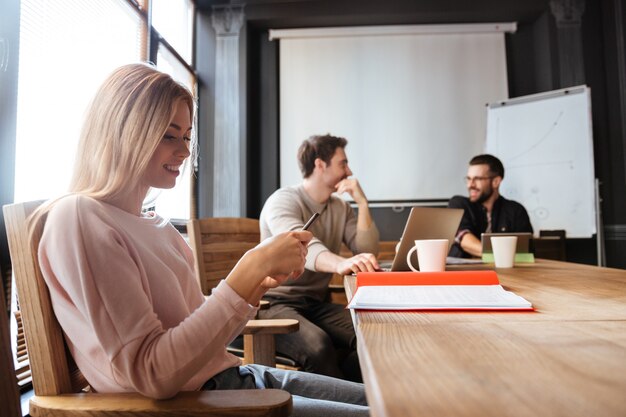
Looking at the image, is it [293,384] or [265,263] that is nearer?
[265,263]

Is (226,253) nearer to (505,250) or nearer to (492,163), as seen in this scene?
(505,250)

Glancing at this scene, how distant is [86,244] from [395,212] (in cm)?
342

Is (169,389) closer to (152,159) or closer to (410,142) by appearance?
(152,159)

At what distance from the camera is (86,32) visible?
2.12 meters

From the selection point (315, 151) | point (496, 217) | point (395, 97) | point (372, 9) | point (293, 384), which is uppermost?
point (372, 9)

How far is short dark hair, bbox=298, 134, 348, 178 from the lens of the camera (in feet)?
7.13

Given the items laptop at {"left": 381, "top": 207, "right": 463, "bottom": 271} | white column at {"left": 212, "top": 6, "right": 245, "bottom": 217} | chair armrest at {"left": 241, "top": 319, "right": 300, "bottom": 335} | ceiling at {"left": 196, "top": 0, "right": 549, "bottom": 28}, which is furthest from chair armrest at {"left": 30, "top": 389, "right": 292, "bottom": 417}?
ceiling at {"left": 196, "top": 0, "right": 549, "bottom": 28}

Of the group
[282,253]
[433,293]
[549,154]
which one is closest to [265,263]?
[282,253]

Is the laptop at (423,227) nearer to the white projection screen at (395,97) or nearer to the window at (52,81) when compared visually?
the window at (52,81)

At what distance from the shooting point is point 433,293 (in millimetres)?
818

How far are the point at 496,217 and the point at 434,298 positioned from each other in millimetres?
2119

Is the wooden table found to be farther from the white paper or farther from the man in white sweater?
the man in white sweater

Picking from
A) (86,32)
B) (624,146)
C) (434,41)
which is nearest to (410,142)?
(434,41)

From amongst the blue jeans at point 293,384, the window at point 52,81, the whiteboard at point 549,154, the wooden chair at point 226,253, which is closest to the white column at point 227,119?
the window at point 52,81
